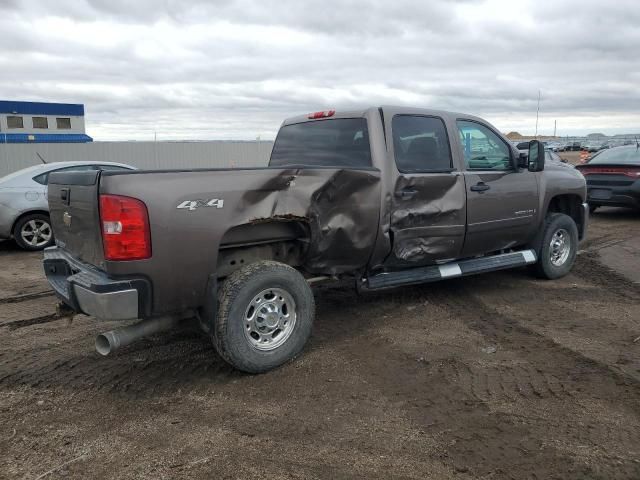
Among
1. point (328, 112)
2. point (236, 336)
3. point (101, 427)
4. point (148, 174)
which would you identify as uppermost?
point (328, 112)

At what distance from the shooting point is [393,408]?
3695 millimetres

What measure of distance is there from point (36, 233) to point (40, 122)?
2444 centimetres

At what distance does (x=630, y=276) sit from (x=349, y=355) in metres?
4.47

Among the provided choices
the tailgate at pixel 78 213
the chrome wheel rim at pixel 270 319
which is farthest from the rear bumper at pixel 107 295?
the chrome wheel rim at pixel 270 319

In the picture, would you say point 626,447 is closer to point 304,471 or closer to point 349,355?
point 304,471

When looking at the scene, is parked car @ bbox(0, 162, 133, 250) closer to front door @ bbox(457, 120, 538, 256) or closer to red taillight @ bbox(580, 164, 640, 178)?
front door @ bbox(457, 120, 538, 256)

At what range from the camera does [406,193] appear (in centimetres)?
505

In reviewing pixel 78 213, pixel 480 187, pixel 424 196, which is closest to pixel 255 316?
pixel 78 213

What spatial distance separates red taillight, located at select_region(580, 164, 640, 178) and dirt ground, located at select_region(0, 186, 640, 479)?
6.33 meters

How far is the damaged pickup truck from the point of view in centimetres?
367

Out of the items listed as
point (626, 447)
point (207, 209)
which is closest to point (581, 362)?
point (626, 447)

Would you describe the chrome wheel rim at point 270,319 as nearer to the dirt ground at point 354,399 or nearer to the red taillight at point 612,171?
the dirt ground at point 354,399

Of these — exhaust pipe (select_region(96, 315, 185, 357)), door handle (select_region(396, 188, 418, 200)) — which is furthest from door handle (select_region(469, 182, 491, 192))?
exhaust pipe (select_region(96, 315, 185, 357))

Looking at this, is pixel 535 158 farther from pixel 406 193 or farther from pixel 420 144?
pixel 406 193
